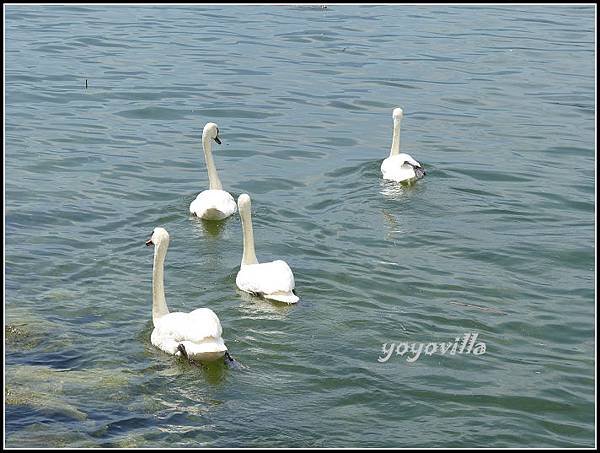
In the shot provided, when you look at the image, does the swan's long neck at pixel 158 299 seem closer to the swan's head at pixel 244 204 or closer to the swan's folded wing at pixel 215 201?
the swan's head at pixel 244 204

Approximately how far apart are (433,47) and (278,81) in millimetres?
5179

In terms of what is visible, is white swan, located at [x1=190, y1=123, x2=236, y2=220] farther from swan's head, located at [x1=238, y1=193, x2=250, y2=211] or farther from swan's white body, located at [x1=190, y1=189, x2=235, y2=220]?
swan's head, located at [x1=238, y1=193, x2=250, y2=211]

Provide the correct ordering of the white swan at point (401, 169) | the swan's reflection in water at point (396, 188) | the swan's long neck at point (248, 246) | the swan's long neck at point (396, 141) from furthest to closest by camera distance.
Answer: the swan's long neck at point (396, 141) → the white swan at point (401, 169) → the swan's reflection in water at point (396, 188) → the swan's long neck at point (248, 246)

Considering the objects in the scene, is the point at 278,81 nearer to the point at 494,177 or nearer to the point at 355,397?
the point at 494,177

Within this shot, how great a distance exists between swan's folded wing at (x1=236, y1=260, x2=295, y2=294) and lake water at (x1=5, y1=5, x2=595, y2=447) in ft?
0.56

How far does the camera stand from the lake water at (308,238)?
9.22 metres

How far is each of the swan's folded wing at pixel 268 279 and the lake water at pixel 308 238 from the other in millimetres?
171

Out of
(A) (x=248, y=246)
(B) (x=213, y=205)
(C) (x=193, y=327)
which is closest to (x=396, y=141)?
(B) (x=213, y=205)

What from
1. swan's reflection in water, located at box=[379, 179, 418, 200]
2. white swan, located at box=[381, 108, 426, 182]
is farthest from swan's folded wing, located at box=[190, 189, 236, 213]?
white swan, located at box=[381, 108, 426, 182]

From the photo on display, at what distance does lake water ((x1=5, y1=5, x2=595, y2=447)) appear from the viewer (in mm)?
9219

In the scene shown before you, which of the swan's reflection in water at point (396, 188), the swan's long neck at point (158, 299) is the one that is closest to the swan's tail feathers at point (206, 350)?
the swan's long neck at point (158, 299)

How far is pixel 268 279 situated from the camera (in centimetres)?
1148

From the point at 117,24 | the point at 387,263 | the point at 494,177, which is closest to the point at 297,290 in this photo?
the point at 387,263

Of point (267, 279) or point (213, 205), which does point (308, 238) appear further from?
point (267, 279)
